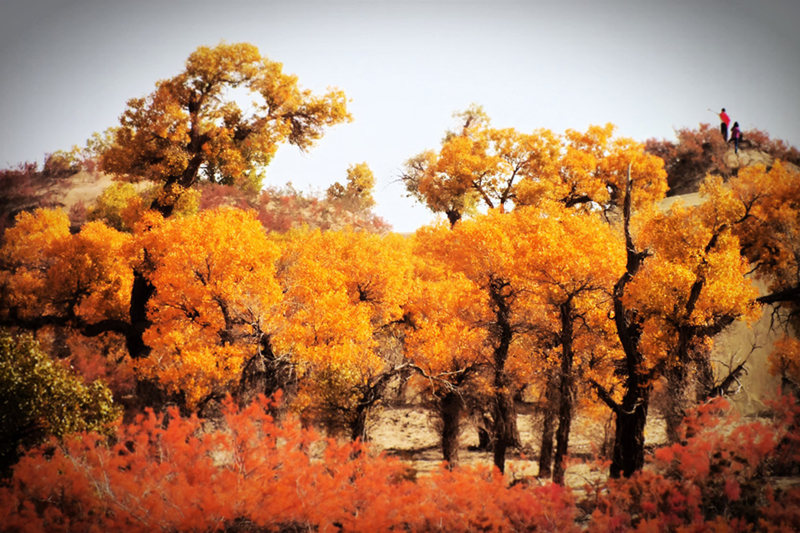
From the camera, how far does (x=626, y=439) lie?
1664 cm

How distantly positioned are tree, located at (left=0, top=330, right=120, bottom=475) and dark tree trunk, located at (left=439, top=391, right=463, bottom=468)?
15.8 metres

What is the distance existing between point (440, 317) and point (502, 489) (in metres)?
12.3

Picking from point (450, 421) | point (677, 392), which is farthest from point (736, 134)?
point (450, 421)

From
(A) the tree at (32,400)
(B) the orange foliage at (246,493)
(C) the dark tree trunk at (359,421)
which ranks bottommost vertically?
(B) the orange foliage at (246,493)

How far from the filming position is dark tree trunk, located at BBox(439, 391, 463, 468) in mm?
24344

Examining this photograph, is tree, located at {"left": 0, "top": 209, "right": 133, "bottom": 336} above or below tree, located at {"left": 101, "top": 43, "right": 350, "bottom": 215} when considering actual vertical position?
below

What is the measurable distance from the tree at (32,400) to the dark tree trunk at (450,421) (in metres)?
15.8

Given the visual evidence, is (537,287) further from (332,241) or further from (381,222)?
(381,222)

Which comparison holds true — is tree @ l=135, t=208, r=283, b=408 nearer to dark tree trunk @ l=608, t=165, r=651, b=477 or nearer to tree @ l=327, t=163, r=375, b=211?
dark tree trunk @ l=608, t=165, r=651, b=477

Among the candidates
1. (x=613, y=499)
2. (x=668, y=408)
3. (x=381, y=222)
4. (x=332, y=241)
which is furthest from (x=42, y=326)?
(x=381, y=222)

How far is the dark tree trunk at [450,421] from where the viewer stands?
2434 cm

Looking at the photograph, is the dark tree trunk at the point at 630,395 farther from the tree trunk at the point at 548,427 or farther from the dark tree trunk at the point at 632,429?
the tree trunk at the point at 548,427

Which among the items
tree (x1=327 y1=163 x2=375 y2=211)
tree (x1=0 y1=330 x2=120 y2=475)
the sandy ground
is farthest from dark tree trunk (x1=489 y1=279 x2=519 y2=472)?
tree (x1=327 y1=163 x2=375 y2=211)

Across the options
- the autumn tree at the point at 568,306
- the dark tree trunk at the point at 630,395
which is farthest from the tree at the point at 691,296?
the autumn tree at the point at 568,306
